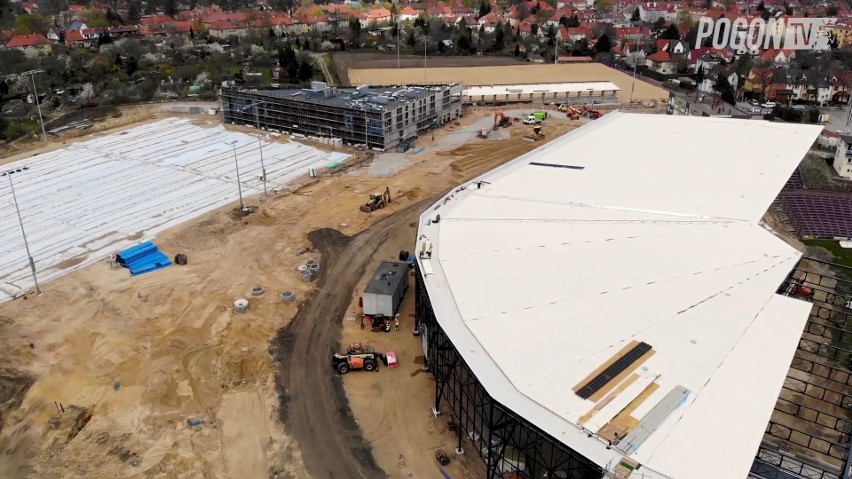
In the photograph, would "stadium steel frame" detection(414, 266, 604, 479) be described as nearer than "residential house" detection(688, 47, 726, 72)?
Yes

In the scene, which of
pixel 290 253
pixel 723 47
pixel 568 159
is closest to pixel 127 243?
pixel 290 253

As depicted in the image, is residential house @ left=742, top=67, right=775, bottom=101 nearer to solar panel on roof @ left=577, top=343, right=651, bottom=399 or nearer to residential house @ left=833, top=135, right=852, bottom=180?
residential house @ left=833, top=135, right=852, bottom=180

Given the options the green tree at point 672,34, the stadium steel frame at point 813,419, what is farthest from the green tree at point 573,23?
the stadium steel frame at point 813,419

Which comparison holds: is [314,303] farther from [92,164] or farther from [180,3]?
[180,3]

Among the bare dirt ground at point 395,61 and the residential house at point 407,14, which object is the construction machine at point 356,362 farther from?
the residential house at point 407,14

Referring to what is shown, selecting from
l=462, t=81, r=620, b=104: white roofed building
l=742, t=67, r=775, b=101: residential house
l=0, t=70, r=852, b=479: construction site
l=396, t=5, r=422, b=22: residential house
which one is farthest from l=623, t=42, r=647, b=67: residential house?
l=0, t=70, r=852, b=479: construction site

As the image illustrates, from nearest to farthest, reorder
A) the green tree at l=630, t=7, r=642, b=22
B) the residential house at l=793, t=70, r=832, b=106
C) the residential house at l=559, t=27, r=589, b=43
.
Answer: the residential house at l=793, t=70, r=832, b=106, the residential house at l=559, t=27, r=589, b=43, the green tree at l=630, t=7, r=642, b=22
